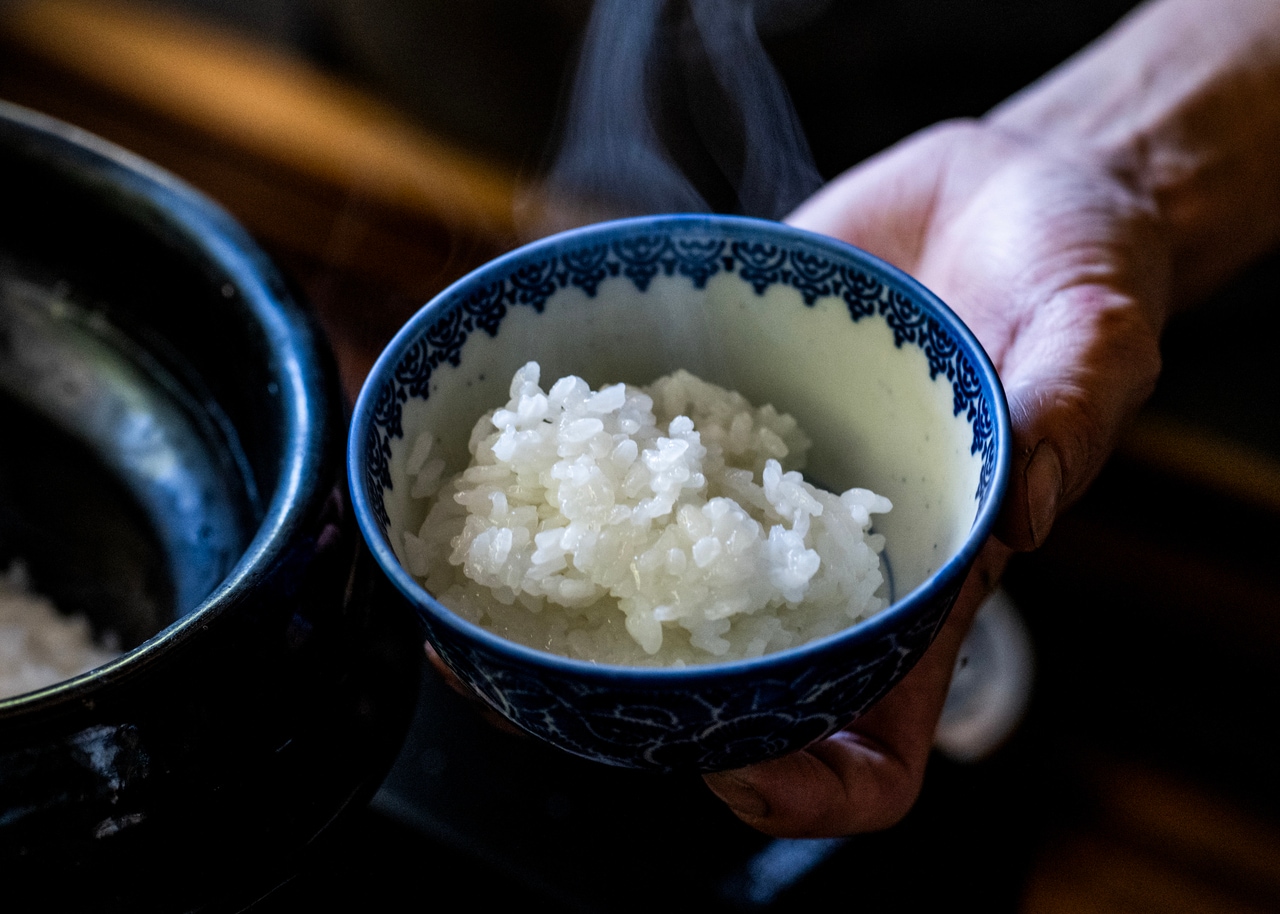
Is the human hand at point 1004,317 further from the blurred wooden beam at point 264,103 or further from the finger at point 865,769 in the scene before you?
the blurred wooden beam at point 264,103

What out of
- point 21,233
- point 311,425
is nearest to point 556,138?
point 21,233

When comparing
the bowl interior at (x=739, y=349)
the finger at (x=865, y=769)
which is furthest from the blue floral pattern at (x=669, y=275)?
the finger at (x=865, y=769)

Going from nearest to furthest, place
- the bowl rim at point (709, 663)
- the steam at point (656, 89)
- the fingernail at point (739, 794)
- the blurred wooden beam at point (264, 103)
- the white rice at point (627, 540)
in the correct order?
the bowl rim at point (709, 663), the white rice at point (627, 540), the fingernail at point (739, 794), the steam at point (656, 89), the blurred wooden beam at point (264, 103)

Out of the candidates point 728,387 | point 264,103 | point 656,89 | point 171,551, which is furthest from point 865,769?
point 264,103

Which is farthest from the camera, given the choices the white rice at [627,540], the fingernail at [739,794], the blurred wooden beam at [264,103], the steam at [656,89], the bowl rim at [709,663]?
the blurred wooden beam at [264,103]

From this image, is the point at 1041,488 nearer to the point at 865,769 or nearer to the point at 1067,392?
the point at 1067,392

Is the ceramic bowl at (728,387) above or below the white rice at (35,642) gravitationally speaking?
above
